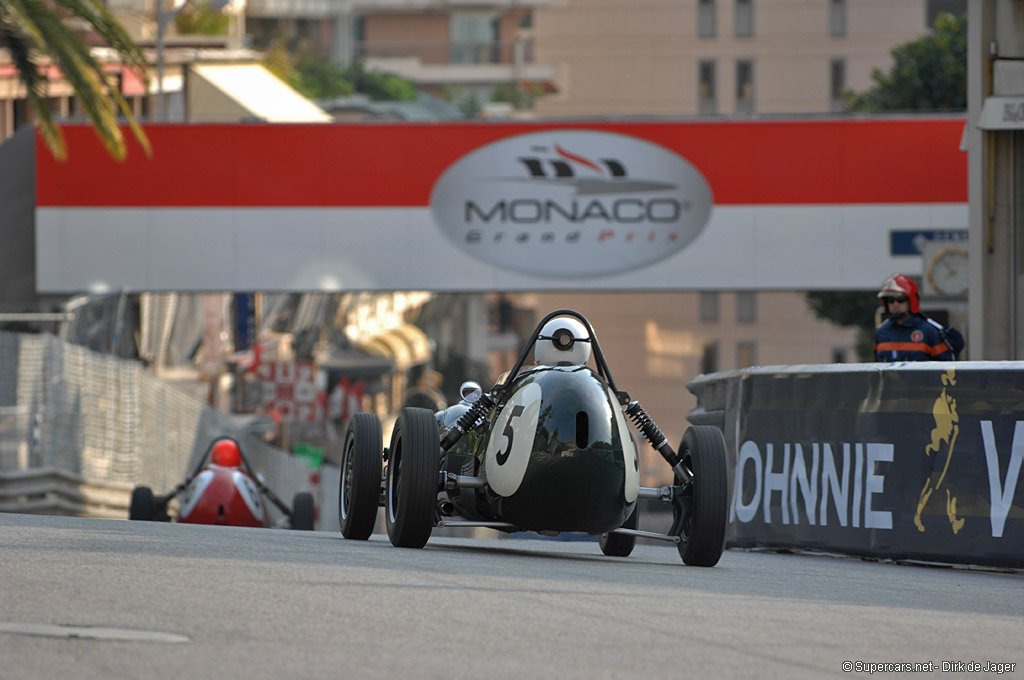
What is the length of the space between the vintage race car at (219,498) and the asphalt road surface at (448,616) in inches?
264

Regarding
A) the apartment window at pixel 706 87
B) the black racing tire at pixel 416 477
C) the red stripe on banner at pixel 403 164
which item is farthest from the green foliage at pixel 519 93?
the black racing tire at pixel 416 477

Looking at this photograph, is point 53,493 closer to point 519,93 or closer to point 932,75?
point 932,75

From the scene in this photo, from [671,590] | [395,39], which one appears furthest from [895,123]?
[395,39]

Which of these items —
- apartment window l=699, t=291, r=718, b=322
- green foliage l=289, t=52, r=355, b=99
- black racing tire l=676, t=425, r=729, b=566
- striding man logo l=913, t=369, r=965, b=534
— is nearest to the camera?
black racing tire l=676, t=425, r=729, b=566

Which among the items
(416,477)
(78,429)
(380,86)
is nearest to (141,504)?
(78,429)

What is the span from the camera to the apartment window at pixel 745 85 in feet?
246

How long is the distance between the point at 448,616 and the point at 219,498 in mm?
10077

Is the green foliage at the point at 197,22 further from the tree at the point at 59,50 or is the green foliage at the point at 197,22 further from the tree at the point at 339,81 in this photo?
the tree at the point at 59,50

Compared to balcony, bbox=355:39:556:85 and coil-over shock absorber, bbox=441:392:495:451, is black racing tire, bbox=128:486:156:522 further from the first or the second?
balcony, bbox=355:39:556:85

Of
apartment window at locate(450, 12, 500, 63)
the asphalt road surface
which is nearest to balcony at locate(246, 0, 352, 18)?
apartment window at locate(450, 12, 500, 63)

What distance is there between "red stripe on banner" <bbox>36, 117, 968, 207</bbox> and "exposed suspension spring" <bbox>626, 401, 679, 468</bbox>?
63.3 feet

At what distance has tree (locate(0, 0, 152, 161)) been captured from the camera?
17312 mm

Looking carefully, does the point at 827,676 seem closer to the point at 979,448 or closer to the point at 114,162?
the point at 979,448

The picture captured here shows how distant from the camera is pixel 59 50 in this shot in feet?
57.5
